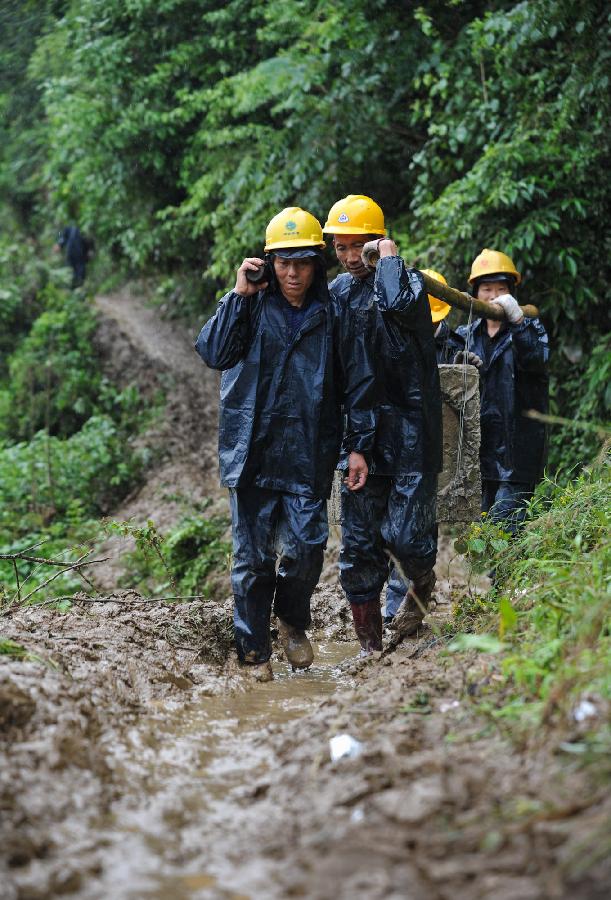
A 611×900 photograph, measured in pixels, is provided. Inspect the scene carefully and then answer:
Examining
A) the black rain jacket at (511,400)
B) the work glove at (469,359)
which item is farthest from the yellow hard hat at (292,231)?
the black rain jacket at (511,400)

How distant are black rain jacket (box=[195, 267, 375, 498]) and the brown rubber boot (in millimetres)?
880

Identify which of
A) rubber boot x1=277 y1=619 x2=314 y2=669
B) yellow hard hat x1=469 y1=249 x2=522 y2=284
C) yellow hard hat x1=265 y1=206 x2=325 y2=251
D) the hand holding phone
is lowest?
rubber boot x1=277 y1=619 x2=314 y2=669

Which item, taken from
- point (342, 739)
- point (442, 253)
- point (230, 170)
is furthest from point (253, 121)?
point (342, 739)

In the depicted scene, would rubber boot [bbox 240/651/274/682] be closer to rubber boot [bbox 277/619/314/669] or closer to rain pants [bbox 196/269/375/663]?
rain pants [bbox 196/269/375/663]

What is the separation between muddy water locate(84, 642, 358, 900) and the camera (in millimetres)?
2709

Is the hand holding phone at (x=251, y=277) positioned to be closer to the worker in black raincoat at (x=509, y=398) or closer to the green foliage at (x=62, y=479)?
the worker in black raincoat at (x=509, y=398)

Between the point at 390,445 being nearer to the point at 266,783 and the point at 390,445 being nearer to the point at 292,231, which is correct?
the point at 292,231

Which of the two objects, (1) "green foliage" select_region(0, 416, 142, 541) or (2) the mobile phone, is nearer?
(2) the mobile phone

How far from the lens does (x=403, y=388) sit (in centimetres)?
538

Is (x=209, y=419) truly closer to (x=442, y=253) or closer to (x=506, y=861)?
(x=442, y=253)

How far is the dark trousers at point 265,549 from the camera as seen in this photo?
16.7 feet

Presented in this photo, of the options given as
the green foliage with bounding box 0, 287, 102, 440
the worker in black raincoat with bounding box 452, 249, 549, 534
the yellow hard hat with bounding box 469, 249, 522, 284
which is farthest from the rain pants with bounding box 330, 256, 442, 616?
the green foliage with bounding box 0, 287, 102, 440

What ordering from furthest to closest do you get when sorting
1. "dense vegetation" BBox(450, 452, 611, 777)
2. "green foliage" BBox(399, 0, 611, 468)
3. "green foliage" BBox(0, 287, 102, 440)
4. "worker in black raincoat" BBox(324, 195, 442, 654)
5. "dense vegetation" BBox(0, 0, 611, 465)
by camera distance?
"green foliage" BBox(0, 287, 102, 440) < "dense vegetation" BBox(0, 0, 611, 465) < "green foliage" BBox(399, 0, 611, 468) < "worker in black raincoat" BBox(324, 195, 442, 654) < "dense vegetation" BBox(450, 452, 611, 777)

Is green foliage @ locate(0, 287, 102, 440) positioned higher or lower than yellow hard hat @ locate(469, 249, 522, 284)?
lower
